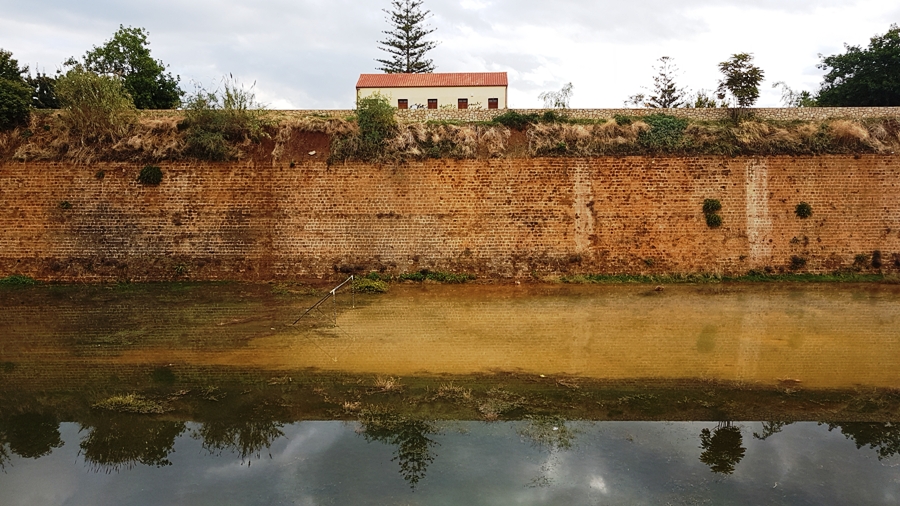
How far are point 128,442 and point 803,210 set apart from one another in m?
15.3

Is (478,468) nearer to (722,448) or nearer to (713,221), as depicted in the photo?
(722,448)

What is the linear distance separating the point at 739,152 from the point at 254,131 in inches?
503

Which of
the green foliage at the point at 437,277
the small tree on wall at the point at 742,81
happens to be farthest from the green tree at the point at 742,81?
the green foliage at the point at 437,277

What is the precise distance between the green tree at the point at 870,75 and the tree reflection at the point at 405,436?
2140cm

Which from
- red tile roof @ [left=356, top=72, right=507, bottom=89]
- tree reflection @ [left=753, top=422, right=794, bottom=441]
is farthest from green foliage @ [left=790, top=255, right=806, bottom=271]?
red tile roof @ [left=356, top=72, right=507, bottom=89]

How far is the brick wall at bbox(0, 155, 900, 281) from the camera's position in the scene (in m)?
14.8

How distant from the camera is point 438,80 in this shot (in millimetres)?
21438

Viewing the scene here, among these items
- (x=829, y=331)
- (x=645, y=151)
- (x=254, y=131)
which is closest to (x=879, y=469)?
(x=829, y=331)

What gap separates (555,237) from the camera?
49.2 ft

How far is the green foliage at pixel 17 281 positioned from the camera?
14.4 m

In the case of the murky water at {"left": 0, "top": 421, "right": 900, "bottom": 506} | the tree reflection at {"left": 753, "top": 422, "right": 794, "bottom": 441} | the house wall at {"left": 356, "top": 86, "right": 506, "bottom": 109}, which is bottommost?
the murky water at {"left": 0, "top": 421, "right": 900, "bottom": 506}

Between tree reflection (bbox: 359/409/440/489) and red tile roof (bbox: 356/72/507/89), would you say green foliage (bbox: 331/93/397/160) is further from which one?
tree reflection (bbox: 359/409/440/489)

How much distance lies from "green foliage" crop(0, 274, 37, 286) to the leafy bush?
11.5 feet

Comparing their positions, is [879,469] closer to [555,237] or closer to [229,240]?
[555,237]
